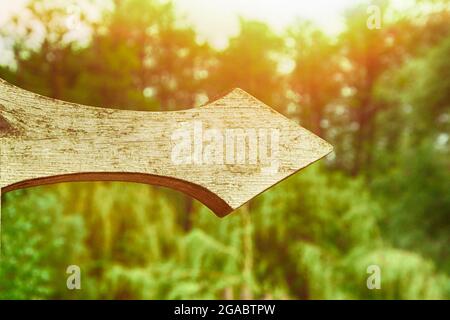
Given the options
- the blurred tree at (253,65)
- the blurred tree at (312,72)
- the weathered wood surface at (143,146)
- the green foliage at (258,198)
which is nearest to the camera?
the weathered wood surface at (143,146)

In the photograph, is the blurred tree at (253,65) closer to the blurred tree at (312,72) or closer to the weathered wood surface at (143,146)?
Answer: the blurred tree at (312,72)

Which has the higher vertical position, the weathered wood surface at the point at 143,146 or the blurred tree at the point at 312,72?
the blurred tree at the point at 312,72

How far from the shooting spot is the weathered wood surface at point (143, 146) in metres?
0.83

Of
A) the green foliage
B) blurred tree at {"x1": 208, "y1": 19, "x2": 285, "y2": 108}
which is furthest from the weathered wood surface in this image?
blurred tree at {"x1": 208, "y1": 19, "x2": 285, "y2": 108}

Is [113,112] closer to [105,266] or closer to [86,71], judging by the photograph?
[105,266]

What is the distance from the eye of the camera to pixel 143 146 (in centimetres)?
86

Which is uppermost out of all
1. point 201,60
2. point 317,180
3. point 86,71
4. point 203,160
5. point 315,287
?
point 201,60

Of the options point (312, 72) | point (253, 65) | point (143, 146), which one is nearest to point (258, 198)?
point (253, 65)

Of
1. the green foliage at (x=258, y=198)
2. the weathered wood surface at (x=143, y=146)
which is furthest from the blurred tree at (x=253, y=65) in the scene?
the weathered wood surface at (x=143, y=146)

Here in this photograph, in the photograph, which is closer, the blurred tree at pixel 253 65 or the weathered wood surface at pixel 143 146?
the weathered wood surface at pixel 143 146

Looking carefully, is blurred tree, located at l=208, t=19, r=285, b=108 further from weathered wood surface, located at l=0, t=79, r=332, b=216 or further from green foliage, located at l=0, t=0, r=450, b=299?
weathered wood surface, located at l=0, t=79, r=332, b=216

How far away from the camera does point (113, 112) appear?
863 millimetres

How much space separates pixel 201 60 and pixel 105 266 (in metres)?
3.18

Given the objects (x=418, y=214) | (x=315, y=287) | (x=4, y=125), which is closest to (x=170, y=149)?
(x=4, y=125)
